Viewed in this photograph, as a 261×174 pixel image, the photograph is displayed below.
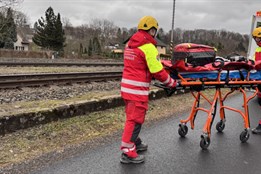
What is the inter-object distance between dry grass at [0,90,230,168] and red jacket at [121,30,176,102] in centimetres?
141

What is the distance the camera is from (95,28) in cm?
8512

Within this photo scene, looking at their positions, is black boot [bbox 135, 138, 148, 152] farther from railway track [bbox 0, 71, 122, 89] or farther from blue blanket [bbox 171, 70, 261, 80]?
railway track [bbox 0, 71, 122, 89]

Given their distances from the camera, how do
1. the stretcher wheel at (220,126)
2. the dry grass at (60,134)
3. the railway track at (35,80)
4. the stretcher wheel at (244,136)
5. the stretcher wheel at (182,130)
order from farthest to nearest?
the railway track at (35,80)
the stretcher wheel at (220,126)
the stretcher wheel at (182,130)
the stretcher wheel at (244,136)
the dry grass at (60,134)

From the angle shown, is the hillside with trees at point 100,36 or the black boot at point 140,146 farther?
the hillside with trees at point 100,36

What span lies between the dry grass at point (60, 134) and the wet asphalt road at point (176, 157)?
472mm

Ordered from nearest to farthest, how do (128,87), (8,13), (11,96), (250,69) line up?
(128,87) → (250,69) → (11,96) → (8,13)

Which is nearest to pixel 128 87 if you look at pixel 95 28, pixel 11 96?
pixel 11 96

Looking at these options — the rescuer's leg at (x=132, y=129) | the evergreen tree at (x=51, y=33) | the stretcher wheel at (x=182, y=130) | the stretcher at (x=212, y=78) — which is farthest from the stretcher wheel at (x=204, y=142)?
the evergreen tree at (x=51, y=33)

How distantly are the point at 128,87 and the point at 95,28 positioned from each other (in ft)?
275

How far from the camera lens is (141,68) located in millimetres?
3855

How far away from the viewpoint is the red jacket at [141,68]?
3.74 m

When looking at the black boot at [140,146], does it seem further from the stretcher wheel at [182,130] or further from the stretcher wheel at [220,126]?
the stretcher wheel at [220,126]

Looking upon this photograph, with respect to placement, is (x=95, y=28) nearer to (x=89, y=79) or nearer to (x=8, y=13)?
(x=8, y=13)

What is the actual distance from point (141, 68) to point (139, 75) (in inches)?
4.0
